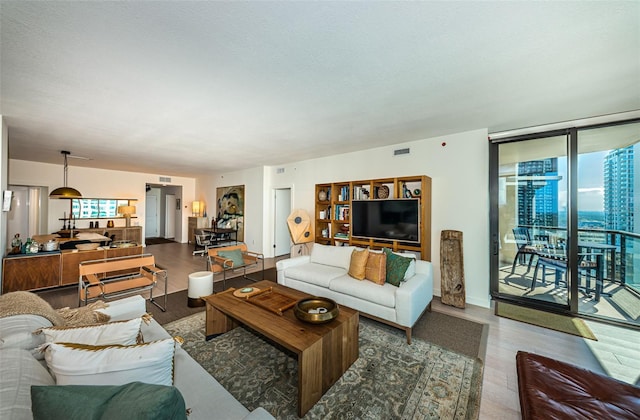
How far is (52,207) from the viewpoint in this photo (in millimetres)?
6812

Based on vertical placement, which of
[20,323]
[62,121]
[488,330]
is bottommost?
[488,330]

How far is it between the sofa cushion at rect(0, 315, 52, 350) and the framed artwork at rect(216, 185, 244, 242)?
6.20m

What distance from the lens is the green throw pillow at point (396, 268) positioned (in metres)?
2.96

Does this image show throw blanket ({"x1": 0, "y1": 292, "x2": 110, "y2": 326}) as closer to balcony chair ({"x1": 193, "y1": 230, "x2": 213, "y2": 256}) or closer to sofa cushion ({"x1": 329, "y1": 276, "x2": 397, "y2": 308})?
sofa cushion ({"x1": 329, "y1": 276, "x2": 397, "y2": 308})

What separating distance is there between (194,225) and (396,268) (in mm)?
8194

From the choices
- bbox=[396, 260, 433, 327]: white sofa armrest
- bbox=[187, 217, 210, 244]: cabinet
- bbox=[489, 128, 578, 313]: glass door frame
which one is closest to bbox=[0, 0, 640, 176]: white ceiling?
bbox=[489, 128, 578, 313]: glass door frame

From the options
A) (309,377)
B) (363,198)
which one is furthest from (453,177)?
(309,377)

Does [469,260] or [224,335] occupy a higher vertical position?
[469,260]

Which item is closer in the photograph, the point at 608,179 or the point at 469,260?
the point at 608,179

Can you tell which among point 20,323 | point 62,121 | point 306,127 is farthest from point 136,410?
point 62,121

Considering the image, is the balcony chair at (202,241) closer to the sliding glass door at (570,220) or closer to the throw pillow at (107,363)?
the throw pillow at (107,363)

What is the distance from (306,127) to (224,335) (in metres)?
2.92

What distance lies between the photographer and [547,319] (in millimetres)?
3129

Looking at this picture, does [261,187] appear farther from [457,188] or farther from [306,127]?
[457,188]
